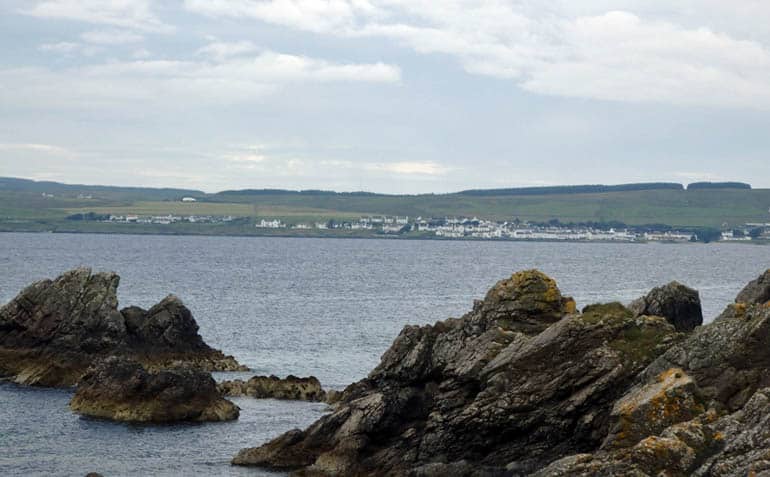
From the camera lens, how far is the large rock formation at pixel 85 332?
65750 mm

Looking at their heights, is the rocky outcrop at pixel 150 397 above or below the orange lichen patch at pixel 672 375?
below

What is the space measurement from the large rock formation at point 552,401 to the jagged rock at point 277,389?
1224 centimetres

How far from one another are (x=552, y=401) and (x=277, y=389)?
26859 millimetres

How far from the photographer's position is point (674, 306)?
5172 cm

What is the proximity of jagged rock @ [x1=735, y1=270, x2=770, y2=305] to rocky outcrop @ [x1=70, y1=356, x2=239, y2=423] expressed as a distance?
2554cm

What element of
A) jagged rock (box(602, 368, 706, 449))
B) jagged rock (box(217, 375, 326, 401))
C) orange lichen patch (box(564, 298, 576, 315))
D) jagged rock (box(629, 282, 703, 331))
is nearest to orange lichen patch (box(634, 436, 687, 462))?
jagged rock (box(602, 368, 706, 449))

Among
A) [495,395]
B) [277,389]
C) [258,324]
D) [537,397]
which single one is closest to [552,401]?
[537,397]

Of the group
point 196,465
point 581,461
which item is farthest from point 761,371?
point 196,465

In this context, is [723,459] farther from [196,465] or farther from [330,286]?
[330,286]

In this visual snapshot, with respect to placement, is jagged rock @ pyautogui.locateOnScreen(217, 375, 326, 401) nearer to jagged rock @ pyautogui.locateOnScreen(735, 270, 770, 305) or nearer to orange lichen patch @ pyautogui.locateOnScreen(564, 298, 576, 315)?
orange lichen patch @ pyautogui.locateOnScreen(564, 298, 576, 315)

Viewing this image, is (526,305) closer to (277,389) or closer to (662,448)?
(662,448)

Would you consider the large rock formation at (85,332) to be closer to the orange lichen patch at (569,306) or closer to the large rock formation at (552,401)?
the large rock formation at (552,401)

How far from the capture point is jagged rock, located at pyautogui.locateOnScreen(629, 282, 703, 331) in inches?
2023

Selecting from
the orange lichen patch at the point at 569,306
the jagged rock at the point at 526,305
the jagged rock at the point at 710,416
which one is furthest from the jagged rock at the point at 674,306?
the jagged rock at the point at 710,416
